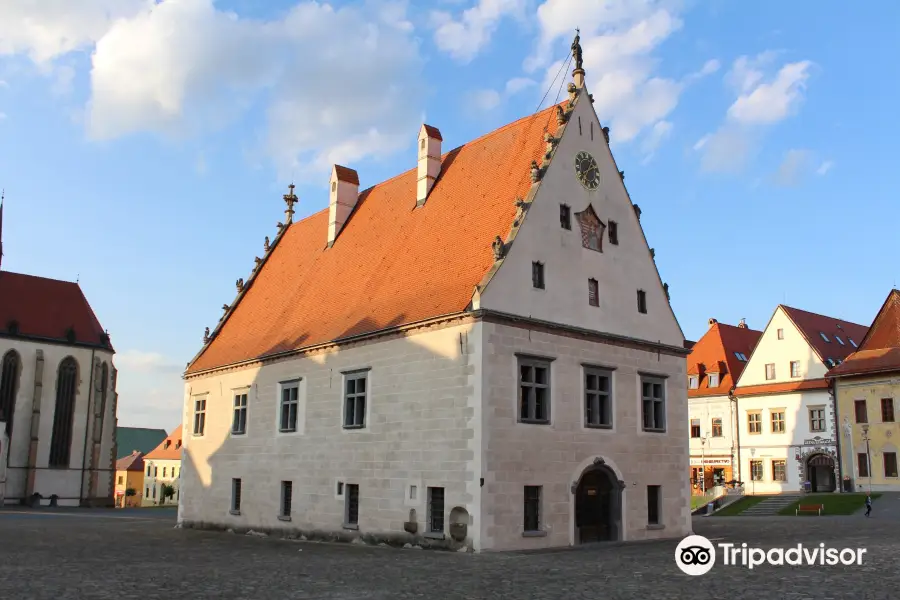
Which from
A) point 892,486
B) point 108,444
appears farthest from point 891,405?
point 108,444

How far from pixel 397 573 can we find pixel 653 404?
44.5ft

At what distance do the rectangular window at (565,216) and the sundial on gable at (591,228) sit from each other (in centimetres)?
36

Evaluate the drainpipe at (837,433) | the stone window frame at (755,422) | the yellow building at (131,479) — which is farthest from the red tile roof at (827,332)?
the yellow building at (131,479)

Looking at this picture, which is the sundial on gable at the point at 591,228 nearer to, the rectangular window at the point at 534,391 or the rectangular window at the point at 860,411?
the rectangular window at the point at 534,391

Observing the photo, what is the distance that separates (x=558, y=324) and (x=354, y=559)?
30.0ft

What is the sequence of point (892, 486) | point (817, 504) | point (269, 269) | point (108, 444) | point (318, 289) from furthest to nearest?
point (108, 444)
point (892, 486)
point (817, 504)
point (269, 269)
point (318, 289)

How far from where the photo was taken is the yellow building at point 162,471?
344 ft

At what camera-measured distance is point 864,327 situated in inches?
2721

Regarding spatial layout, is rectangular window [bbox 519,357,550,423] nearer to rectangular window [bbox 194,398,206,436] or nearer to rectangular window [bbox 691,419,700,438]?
rectangular window [bbox 194,398,206,436]

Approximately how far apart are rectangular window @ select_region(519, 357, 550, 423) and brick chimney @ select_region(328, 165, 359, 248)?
13.2 meters

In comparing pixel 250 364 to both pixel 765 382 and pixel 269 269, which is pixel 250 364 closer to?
pixel 269 269

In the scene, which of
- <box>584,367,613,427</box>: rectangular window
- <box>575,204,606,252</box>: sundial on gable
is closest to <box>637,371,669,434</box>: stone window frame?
<box>584,367,613,427</box>: rectangular window

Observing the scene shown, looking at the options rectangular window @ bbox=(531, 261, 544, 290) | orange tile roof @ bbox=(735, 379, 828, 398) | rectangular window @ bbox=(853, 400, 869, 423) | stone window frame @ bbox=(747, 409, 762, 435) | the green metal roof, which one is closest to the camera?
rectangular window @ bbox=(531, 261, 544, 290)

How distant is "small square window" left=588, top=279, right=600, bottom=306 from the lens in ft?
87.6
